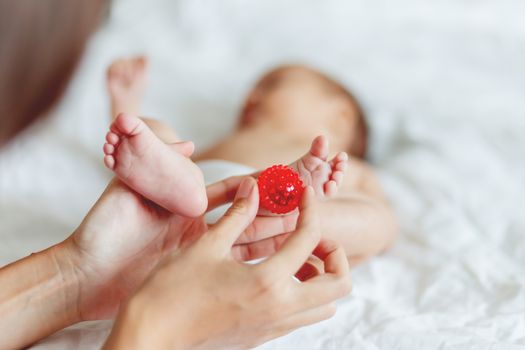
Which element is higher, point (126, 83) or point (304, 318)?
point (126, 83)

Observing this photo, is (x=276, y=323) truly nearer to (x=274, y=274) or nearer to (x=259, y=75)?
(x=274, y=274)

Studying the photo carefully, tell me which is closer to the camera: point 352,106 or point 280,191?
point 280,191

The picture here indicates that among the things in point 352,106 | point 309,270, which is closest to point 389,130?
point 352,106

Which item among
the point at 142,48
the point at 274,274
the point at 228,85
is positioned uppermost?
the point at 142,48

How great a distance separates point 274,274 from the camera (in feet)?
2.11

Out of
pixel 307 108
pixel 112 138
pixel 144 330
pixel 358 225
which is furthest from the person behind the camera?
pixel 307 108

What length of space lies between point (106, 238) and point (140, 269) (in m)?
0.07

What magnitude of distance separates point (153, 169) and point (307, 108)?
2.31 feet

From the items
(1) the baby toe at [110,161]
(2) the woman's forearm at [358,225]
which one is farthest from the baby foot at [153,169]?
Result: (2) the woman's forearm at [358,225]

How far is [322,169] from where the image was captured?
82 cm

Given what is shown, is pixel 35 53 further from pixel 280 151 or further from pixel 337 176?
pixel 337 176

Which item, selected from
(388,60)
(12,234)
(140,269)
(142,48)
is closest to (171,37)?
(142,48)

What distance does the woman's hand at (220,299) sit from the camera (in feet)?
2.10

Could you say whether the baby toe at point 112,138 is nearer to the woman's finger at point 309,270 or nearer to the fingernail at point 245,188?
the fingernail at point 245,188
